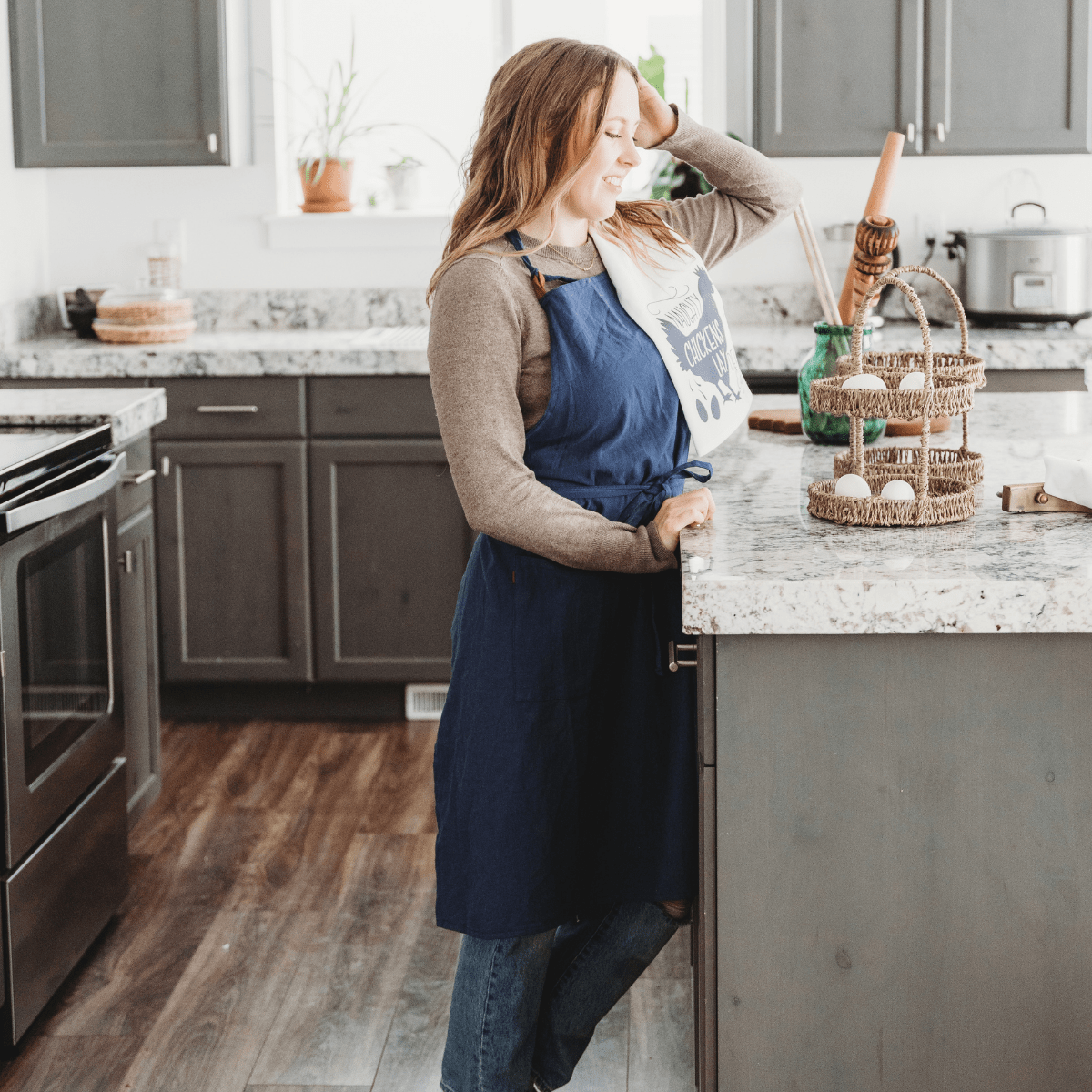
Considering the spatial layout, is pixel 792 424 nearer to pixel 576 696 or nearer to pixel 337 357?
pixel 576 696

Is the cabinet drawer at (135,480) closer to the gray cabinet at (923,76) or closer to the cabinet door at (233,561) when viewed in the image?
the cabinet door at (233,561)

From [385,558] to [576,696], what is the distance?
2.10 meters

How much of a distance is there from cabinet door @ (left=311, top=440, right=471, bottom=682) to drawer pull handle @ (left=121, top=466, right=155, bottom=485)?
79 cm

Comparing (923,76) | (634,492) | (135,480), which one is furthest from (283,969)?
(923,76)

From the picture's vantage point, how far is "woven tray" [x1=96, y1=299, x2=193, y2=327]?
3.83 m

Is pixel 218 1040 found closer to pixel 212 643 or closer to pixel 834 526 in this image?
pixel 834 526

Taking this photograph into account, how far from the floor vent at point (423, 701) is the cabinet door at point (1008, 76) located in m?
1.93

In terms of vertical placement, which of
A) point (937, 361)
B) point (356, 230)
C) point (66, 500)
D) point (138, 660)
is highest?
point (356, 230)

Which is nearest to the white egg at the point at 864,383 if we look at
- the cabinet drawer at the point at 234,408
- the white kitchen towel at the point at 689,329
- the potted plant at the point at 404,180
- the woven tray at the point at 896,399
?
the woven tray at the point at 896,399

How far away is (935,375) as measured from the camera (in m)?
1.54

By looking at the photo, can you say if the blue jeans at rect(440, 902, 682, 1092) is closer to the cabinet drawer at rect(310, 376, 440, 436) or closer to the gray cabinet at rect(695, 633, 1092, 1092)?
the gray cabinet at rect(695, 633, 1092, 1092)

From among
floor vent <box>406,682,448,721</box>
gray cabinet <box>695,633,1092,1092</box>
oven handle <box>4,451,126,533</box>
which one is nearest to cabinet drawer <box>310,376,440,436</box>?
floor vent <box>406,682,448,721</box>

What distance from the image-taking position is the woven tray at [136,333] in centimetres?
380

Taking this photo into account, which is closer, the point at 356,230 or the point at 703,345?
the point at 703,345
